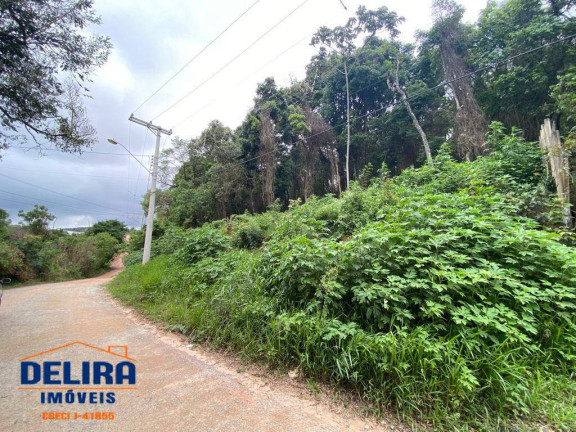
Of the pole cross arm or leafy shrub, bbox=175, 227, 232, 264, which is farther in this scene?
the pole cross arm

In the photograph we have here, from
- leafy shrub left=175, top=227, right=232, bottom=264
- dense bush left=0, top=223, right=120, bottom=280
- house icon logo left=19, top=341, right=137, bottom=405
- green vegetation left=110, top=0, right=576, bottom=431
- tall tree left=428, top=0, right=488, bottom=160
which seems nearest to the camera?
green vegetation left=110, top=0, right=576, bottom=431

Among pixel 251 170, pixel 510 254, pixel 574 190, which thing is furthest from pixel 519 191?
pixel 251 170

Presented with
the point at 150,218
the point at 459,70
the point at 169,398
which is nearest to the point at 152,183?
the point at 150,218

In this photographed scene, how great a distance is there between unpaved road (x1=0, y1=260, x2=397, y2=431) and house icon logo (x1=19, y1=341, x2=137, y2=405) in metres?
0.04

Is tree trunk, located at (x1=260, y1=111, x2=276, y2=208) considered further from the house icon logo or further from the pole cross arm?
the house icon logo

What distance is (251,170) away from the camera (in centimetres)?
1917

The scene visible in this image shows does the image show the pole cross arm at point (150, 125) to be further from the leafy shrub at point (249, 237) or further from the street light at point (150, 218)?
the leafy shrub at point (249, 237)

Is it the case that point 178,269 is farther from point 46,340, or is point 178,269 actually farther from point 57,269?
point 57,269

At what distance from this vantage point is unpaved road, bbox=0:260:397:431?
1693 mm

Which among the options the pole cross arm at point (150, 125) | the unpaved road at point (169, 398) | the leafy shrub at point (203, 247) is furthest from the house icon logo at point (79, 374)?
the pole cross arm at point (150, 125)

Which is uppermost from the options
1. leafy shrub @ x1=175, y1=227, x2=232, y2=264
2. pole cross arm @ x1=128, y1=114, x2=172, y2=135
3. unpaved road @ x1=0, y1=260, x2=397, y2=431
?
pole cross arm @ x1=128, y1=114, x2=172, y2=135

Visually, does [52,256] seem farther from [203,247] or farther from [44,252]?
[203,247]

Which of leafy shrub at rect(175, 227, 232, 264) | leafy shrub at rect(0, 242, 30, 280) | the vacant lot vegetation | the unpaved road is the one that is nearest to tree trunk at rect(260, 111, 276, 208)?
leafy shrub at rect(175, 227, 232, 264)

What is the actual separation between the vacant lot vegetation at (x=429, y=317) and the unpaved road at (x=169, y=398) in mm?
315
